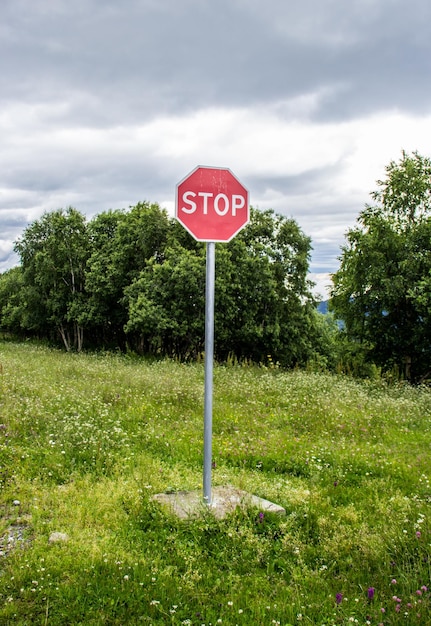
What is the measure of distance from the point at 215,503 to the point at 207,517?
17.1 inches

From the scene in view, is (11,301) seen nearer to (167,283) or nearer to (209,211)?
(167,283)

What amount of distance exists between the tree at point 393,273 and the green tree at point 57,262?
21.4 m

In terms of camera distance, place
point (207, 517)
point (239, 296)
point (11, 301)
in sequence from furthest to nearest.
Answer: point (11, 301) → point (239, 296) → point (207, 517)

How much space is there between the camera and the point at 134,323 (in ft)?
95.1

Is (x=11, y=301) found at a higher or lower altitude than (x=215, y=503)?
higher

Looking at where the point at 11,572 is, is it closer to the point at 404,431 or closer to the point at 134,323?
the point at 404,431

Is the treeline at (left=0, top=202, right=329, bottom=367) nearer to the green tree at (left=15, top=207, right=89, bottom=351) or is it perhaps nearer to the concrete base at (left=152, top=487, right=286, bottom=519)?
the green tree at (left=15, top=207, right=89, bottom=351)

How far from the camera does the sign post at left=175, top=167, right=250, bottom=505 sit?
212 inches

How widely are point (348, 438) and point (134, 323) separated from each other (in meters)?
21.3

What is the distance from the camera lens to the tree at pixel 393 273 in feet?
80.0

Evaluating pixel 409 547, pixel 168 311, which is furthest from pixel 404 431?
pixel 168 311

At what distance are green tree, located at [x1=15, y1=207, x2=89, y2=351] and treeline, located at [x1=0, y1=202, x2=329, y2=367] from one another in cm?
8

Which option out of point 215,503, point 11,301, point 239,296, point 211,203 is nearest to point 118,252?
point 239,296

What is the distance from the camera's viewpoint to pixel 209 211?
5.51 m
